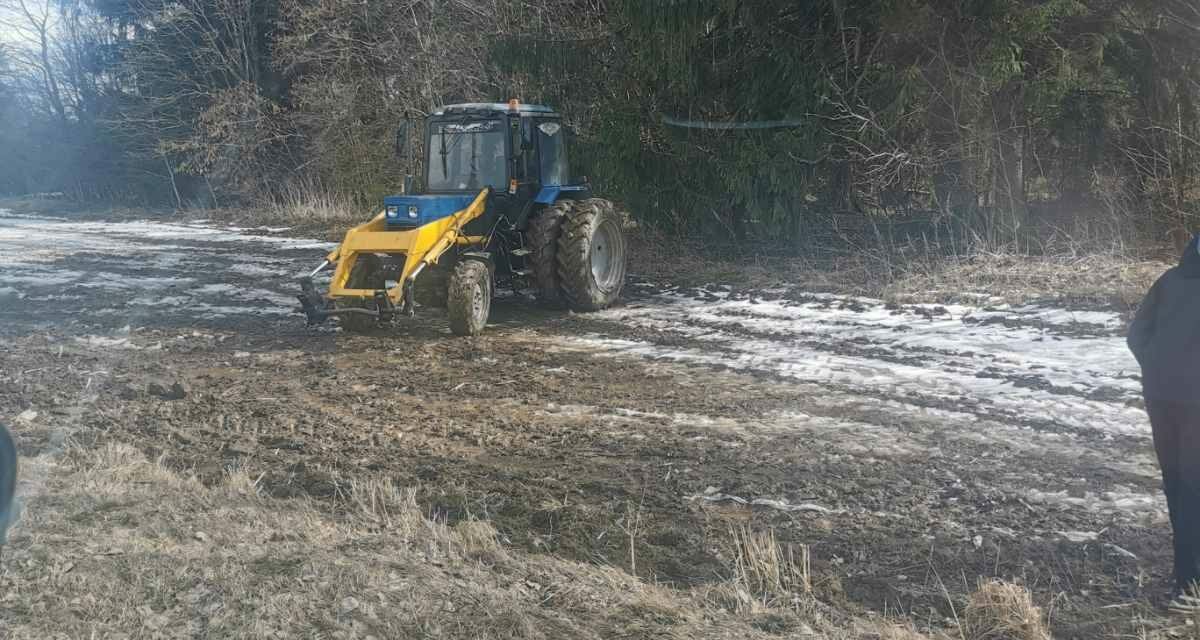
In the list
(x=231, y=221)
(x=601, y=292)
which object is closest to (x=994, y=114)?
(x=601, y=292)

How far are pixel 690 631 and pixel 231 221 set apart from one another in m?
23.8

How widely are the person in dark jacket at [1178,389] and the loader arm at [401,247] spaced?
6.64 meters

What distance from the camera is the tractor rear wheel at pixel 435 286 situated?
33.2 feet

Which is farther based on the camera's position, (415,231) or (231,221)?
(231,221)

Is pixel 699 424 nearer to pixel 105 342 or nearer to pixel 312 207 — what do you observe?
pixel 105 342

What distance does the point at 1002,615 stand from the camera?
3.88 m

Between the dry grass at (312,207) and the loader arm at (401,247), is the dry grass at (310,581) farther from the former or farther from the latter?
the dry grass at (312,207)

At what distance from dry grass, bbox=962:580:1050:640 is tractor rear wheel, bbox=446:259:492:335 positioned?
6338 mm

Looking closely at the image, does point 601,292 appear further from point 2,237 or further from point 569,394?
point 2,237

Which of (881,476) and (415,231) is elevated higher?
(415,231)

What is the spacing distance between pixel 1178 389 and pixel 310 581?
11.1 ft

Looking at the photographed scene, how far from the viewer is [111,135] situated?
34469 mm

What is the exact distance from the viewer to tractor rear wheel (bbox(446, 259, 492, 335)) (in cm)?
964

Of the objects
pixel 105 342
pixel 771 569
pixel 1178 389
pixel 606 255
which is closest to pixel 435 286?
pixel 606 255
